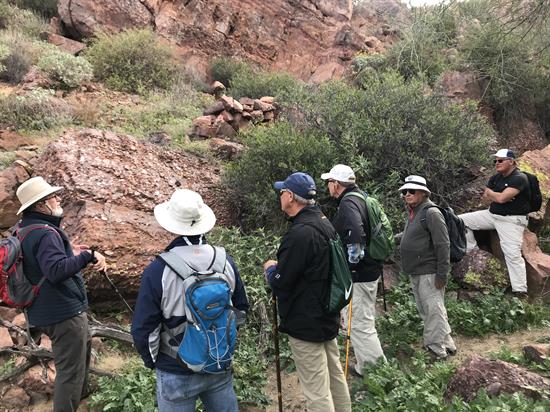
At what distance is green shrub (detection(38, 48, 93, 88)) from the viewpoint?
11656 millimetres

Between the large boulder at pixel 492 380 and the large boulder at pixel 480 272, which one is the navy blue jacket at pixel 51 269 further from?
the large boulder at pixel 480 272

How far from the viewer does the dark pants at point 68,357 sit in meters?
3.44

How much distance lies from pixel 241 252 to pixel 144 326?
→ 340 cm

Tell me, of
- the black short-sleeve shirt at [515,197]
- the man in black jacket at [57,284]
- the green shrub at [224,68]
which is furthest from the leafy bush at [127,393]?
the green shrub at [224,68]

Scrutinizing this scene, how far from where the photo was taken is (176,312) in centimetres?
255

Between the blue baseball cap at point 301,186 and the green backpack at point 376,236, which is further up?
the blue baseball cap at point 301,186

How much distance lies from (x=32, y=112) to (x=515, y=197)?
9.35 meters

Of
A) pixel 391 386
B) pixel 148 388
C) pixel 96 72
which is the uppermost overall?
pixel 391 386

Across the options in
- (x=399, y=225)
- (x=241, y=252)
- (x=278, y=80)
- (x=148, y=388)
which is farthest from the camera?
(x=278, y=80)

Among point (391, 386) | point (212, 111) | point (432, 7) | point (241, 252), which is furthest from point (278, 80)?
point (391, 386)

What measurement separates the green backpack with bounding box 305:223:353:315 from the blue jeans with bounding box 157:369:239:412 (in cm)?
87

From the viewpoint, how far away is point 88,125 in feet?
32.2

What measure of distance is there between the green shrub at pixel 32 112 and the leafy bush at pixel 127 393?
687 cm

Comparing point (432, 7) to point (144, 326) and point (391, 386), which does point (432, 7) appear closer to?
point (391, 386)
